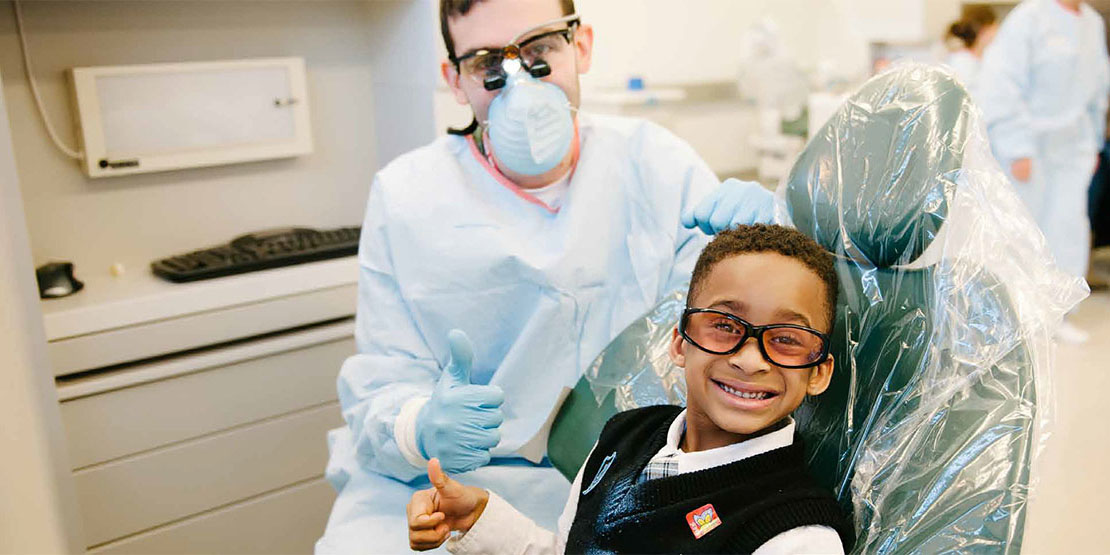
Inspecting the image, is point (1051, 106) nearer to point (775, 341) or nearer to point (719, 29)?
point (719, 29)

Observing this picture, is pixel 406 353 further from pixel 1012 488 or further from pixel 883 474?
pixel 1012 488

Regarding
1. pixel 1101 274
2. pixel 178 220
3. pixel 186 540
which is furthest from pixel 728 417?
pixel 1101 274

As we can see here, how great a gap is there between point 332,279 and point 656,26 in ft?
4.67

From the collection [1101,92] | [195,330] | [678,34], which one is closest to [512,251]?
[195,330]

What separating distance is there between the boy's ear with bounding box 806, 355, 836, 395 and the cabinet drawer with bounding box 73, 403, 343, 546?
151 cm

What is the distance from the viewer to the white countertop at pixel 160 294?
5.92ft

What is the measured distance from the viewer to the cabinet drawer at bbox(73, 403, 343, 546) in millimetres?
1871

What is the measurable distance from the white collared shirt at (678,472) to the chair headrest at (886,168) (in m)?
0.25

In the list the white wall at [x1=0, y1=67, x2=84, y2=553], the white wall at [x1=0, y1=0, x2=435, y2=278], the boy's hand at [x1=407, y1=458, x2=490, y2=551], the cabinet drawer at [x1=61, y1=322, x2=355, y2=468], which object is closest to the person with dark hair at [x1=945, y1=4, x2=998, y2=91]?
the white wall at [x1=0, y1=0, x2=435, y2=278]

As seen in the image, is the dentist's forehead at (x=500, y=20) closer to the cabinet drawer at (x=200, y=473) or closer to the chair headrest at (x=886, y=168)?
the chair headrest at (x=886, y=168)

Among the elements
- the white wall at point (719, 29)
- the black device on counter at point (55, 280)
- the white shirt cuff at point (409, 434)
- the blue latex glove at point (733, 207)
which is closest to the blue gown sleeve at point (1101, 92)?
the white wall at point (719, 29)

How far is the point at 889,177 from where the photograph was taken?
3.20 feet

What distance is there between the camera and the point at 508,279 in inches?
53.7

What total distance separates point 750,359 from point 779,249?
13cm
